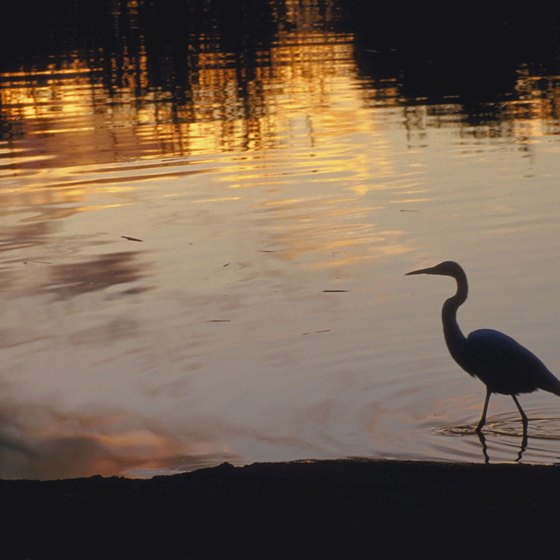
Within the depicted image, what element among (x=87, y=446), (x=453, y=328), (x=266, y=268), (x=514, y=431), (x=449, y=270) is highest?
(x=449, y=270)

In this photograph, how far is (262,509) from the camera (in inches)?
268

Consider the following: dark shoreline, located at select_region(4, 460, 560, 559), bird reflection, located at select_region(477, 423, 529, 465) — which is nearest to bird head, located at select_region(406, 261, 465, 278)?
bird reflection, located at select_region(477, 423, 529, 465)

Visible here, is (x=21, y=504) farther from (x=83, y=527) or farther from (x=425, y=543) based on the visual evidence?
(x=425, y=543)

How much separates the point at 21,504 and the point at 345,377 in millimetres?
4551

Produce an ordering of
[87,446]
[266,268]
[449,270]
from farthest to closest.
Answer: [266,268]
[449,270]
[87,446]

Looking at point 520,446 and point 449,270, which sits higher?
point 449,270

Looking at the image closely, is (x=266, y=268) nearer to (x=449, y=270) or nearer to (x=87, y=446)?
(x=449, y=270)

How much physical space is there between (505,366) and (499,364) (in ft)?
0.19

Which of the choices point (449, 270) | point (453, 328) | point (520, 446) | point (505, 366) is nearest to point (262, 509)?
point (520, 446)

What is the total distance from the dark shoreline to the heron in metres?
2.09

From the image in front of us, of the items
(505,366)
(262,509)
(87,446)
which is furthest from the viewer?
(505,366)

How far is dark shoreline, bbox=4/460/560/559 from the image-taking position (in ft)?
20.5

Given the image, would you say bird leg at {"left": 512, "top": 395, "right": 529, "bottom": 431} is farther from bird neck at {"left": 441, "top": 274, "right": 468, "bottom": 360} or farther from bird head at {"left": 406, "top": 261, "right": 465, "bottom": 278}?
bird head at {"left": 406, "top": 261, "right": 465, "bottom": 278}

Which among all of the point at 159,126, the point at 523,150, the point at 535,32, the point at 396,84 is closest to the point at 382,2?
the point at 535,32
